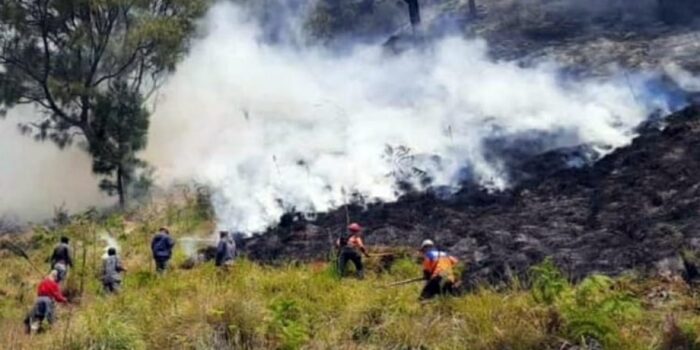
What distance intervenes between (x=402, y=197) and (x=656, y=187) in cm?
675

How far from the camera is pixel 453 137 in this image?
1066 inches

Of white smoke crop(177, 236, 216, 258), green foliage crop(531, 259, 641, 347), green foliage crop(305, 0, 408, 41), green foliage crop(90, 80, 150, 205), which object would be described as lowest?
green foliage crop(531, 259, 641, 347)

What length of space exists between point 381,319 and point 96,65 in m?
18.9

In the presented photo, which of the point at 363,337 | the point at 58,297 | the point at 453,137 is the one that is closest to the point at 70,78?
the point at 453,137

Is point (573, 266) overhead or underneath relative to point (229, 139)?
underneath

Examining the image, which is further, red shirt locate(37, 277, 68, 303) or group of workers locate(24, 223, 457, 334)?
red shirt locate(37, 277, 68, 303)

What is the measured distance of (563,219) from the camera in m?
18.9

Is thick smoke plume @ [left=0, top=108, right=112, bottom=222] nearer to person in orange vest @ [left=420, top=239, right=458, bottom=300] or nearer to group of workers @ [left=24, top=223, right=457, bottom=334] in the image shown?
group of workers @ [left=24, top=223, right=457, bottom=334]

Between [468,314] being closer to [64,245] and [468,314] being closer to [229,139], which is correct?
[64,245]

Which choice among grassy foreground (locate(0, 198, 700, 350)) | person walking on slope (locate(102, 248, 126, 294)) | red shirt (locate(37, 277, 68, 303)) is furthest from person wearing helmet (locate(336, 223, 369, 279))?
red shirt (locate(37, 277, 68, 303))

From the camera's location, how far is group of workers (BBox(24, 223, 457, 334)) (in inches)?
502

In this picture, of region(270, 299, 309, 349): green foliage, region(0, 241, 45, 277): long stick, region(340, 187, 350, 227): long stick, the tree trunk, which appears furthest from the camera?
the tree trunk

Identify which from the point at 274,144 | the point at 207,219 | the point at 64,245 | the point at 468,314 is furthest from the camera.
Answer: the point at 274,144

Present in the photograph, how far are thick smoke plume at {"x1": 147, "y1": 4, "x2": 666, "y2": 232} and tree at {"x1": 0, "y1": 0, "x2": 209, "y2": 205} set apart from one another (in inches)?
105
